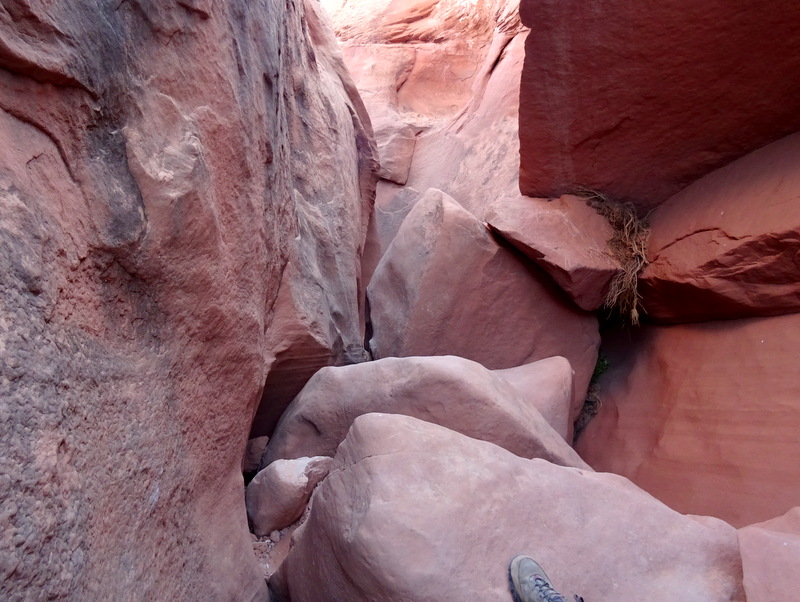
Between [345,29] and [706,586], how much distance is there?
7808 millimetres

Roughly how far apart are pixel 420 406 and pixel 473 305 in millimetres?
1340

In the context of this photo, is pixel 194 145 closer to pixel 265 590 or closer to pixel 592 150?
pixel 265 590

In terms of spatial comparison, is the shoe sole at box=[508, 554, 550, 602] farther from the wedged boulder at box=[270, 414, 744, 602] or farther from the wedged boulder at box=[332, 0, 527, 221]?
the wedged boulder at box=[332, 0, 527, 221]

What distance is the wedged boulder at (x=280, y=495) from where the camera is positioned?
238 centimetres

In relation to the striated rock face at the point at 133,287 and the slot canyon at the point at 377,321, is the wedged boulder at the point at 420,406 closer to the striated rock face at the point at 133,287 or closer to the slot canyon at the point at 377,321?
the slot canyon at the point at 377,321

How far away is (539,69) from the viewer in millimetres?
3322

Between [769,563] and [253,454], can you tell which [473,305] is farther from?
[769,563]

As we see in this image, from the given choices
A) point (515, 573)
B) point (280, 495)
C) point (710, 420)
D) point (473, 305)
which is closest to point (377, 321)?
point (473, 305)

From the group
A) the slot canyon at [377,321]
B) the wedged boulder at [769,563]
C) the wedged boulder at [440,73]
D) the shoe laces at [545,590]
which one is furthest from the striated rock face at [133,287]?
the wedged boulder at [440,73]

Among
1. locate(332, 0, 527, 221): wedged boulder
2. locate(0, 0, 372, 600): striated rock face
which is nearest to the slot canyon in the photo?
locate(0, 0, 372, 600): striated rock face

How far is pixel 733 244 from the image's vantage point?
121 inches

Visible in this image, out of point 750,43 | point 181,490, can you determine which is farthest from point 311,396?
point 750,43

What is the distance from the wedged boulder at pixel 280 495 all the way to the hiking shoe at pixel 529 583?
1.00m

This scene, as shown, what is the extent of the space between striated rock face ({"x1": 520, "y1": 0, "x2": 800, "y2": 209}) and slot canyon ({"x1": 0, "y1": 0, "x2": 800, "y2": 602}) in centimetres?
2
